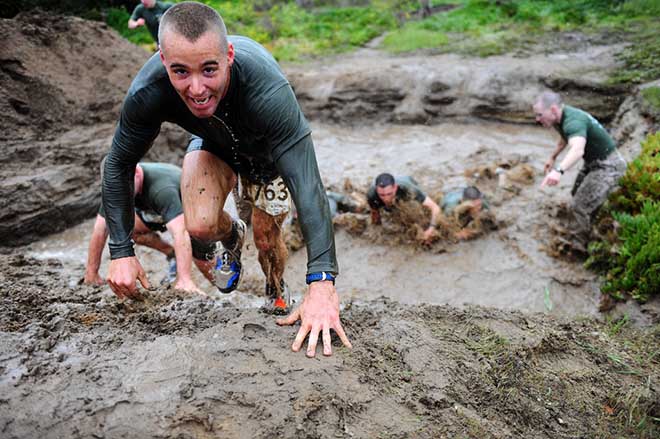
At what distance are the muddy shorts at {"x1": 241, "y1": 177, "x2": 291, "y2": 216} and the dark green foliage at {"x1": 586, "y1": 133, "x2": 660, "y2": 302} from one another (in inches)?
117

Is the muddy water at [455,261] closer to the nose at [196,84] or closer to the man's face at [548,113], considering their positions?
the man's face at [548,113]

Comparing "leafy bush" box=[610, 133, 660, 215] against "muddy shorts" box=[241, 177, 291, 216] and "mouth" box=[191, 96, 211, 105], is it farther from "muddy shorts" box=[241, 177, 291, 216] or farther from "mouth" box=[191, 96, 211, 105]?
"mouth" box=[191, 96, 211, 105]

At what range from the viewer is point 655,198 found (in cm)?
453

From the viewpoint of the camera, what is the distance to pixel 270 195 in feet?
10.6

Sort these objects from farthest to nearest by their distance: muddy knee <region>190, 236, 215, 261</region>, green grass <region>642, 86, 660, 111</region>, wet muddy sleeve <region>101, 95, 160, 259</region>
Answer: green grass <region>642, 86, 660, 111</region>
muddy knee <region>190, 236, 215, 261</region>
wet muddy sleeve <region>101, 95, 160, 259</region>

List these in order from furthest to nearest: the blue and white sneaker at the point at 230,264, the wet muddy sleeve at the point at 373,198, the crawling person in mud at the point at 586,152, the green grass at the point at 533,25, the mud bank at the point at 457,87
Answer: the green grass at the point at 533,25
the mud bank at the point at 457,87
the wet muddy sleeve at the point at 373,198
the crawling person in mud at the point at 586,152
the blue and white sneaker at the point at 230,264

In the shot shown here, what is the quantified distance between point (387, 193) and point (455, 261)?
114cm

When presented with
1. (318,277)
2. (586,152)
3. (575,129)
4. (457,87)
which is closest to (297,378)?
(318,277)

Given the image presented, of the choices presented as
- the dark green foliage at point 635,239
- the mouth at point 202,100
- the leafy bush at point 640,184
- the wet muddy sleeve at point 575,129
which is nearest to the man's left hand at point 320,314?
Result: the mouth at point 202,100

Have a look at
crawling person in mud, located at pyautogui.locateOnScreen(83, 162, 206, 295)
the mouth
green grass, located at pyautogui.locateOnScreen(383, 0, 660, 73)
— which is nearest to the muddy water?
crawling person in mud, located at pyautogui.locateOnScreen(83, 162, 206, 295)

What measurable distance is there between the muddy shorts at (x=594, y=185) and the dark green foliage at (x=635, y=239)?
A: 34 cm

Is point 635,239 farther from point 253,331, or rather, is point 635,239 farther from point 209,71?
point 209,71

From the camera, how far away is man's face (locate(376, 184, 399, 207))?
5.91 m

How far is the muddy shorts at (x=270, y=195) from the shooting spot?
3213 mm
